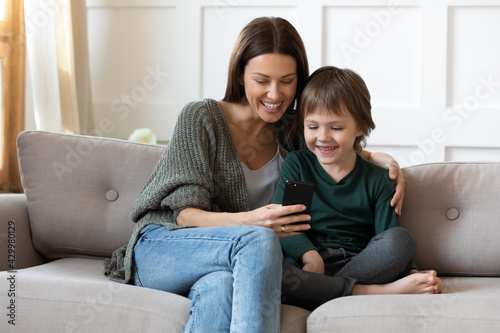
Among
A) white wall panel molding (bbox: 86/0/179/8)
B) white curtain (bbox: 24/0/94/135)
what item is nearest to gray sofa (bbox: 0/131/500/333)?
white curtain (bbox: 24/0/94/135)

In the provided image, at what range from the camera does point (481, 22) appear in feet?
8.68

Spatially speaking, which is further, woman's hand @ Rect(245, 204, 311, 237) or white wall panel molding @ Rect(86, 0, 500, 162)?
white wall panel molding @ Rect(86, 0, 500, 162)

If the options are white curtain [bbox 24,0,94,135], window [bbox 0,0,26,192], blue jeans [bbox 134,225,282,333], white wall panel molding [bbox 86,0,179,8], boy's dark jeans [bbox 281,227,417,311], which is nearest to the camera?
blue jeans [bbox 134,225,282,333]

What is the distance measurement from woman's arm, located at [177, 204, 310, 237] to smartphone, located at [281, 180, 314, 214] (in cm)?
2

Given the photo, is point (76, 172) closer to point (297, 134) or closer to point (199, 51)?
point (297, 134)

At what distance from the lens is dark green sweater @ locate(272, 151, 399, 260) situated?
150cm

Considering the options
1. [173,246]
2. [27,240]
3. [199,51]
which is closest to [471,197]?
[173,246]

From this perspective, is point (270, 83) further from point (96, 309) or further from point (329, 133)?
point (96, 309)

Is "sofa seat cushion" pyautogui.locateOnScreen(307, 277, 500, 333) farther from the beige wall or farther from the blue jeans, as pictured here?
the beige wall

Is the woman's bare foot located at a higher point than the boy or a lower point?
lower

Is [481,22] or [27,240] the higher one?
[481,22]

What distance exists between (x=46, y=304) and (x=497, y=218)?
44.3 inches

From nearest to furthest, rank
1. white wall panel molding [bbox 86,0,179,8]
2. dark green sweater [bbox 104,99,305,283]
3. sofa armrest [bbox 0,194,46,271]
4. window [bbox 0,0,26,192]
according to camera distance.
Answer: dark green sweater [bbox 104,99,305,283], sofa armrest [bbox 0,194,46,271], window [bbox 0,0,26,192], white wall panel molding [bbox 86,0,179,8]

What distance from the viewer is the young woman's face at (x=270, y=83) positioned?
4.99ft
